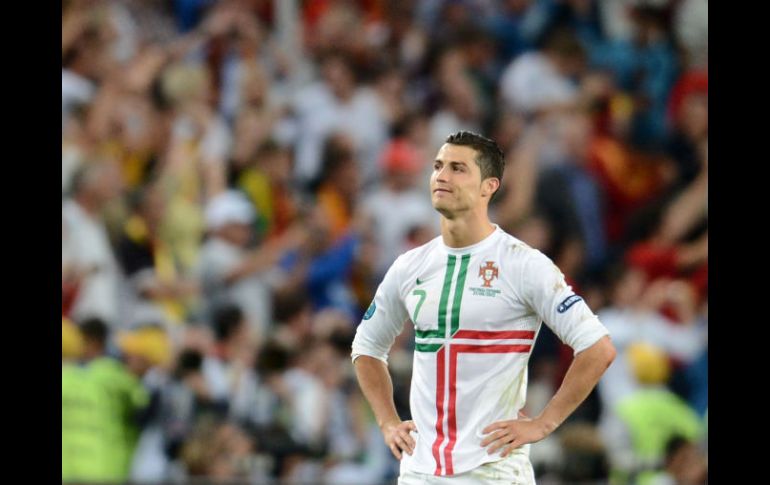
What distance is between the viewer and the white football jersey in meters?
5.92

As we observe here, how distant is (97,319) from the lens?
421 inches

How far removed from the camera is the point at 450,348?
602cm

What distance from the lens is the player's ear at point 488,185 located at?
6.15 m

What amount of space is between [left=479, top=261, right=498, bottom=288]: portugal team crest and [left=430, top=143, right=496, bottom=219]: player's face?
28 cm

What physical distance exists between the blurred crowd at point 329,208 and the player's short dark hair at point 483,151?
164 inches

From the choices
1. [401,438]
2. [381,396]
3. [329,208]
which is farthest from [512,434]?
[329,208]

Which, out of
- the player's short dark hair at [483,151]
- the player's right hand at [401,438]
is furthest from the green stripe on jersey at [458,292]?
the player's right hand at [401,438]

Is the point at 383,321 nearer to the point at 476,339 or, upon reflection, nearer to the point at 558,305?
the point at 476,339

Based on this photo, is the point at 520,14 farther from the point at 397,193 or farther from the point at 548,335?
the point at 548,335

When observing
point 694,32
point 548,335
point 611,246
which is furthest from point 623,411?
point 694,32

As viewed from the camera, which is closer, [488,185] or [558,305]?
[558,305]

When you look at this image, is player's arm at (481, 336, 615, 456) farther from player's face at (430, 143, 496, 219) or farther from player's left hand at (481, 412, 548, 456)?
player's face at (430, 143, 496, 219)

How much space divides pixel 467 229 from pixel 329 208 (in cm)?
573

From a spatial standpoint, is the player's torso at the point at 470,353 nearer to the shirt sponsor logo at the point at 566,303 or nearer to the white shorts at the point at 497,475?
the white shorts at the point at 497,475
